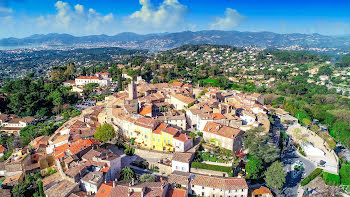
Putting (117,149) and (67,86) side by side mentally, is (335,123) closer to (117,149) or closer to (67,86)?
(117,149)

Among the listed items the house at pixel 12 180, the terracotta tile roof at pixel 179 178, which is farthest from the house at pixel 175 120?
the house at pixel 12 180

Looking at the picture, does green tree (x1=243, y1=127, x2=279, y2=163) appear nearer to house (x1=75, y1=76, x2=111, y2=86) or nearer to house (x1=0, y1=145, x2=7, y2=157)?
house (x1=0, y1=145, x2=7, y2=157)

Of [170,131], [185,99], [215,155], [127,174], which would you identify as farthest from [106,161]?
[185,99]

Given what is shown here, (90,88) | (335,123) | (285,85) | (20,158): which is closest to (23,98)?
(90,88)

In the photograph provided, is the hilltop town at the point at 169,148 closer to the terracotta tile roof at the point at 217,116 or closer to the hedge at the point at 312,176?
the terracotta tile roof at the point at 217,116

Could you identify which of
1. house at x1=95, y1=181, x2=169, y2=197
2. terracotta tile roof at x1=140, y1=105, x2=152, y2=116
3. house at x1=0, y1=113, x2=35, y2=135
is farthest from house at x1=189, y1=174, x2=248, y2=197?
house at x1=0, y1=113, x2=35, y2=135

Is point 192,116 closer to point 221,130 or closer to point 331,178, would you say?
point 221,130

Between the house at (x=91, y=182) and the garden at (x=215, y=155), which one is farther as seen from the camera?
the garden at (x=215, y=155)
